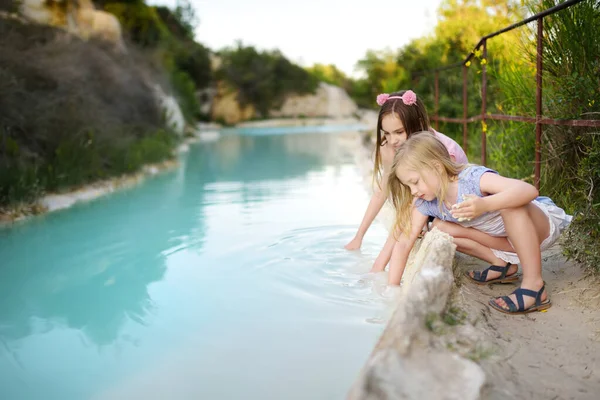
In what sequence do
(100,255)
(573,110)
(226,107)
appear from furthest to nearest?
(226,107) → (100,255) → (573,110)

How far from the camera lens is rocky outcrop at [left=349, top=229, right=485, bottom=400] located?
1583mm

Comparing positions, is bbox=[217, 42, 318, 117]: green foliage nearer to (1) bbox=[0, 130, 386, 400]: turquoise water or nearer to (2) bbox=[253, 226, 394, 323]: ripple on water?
(1) bbox=[0, 130, 386, 400]: turquoise water

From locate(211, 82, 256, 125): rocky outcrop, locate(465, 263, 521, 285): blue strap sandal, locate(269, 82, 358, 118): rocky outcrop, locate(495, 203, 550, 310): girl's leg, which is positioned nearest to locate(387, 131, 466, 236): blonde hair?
locate(495, 203, 550, 310): girl's leg

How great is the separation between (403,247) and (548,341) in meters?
0.97

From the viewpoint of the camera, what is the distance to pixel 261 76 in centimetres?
3588

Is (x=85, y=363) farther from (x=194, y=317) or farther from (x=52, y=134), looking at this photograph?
(x=52, y=134)

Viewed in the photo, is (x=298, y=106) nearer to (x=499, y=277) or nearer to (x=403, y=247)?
(x=403, y=247)

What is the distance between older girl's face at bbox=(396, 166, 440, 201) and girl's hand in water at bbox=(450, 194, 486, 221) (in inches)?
8.8

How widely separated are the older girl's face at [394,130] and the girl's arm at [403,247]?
1.92 feet

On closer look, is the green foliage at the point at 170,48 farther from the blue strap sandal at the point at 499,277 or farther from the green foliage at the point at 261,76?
the blue strap sandal at the point at 499,277

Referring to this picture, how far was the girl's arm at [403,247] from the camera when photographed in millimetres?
2928

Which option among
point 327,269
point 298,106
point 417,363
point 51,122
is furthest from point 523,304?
point 298,106

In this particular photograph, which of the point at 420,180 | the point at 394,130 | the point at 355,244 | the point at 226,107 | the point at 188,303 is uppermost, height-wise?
the point at 226,107

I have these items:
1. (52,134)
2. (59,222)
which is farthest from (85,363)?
(52,134)
